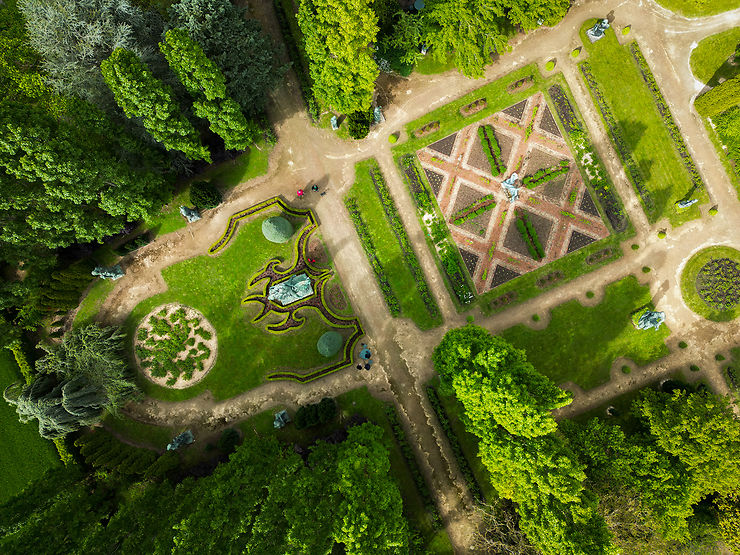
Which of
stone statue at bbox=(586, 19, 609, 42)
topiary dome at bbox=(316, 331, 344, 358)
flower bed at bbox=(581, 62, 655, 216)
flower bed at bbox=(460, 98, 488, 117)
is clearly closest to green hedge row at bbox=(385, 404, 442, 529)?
topiary dome at bbox=(316, 331, 344, 358)

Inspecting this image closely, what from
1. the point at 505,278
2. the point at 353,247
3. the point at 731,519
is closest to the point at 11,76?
the point at 353,247

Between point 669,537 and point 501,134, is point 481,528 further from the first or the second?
point 501,134

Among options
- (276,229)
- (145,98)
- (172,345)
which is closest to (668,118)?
(276,229)

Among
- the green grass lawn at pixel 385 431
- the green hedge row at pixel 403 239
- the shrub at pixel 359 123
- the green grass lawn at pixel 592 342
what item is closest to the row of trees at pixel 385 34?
the shrub at pixel 359 123

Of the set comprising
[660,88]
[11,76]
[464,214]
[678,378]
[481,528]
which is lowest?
[481,528]

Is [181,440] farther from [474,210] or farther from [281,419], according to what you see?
[474,210]

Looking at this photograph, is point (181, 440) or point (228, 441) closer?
point (228, 441)

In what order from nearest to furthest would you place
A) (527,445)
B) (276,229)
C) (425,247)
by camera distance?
1. (527,445)
2. (276,229)
3. (425,247)
